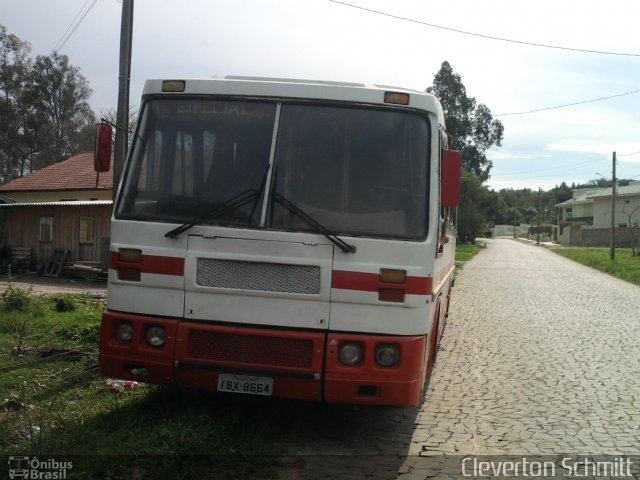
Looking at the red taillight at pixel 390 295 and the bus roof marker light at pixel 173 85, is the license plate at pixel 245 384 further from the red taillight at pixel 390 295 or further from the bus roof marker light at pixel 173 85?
the bus roof marker light at pixel 173 85

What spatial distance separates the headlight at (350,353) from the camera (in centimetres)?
504

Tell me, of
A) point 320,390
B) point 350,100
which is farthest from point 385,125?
point 320,390

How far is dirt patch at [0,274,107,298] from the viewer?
18.9 metres

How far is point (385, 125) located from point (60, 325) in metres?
7.34

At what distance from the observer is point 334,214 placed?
5.18 meters

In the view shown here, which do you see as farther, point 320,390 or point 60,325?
point 60,325

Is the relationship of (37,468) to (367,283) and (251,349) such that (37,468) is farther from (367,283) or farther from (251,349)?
(367,283)

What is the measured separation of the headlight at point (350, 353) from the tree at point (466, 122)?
2107 inches

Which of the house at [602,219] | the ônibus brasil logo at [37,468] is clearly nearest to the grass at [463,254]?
the house at [602,219]

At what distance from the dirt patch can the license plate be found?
45.9 ft

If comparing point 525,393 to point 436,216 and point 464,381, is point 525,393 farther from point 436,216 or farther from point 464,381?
point 436,216

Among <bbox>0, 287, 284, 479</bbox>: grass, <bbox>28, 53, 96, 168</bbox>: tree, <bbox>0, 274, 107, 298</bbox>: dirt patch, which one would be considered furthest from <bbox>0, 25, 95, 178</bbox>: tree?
<bbox>0, 287, 284, 479</bbox>: grass

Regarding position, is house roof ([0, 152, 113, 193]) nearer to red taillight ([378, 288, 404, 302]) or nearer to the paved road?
the paved road

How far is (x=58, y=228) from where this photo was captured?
80.4ft
